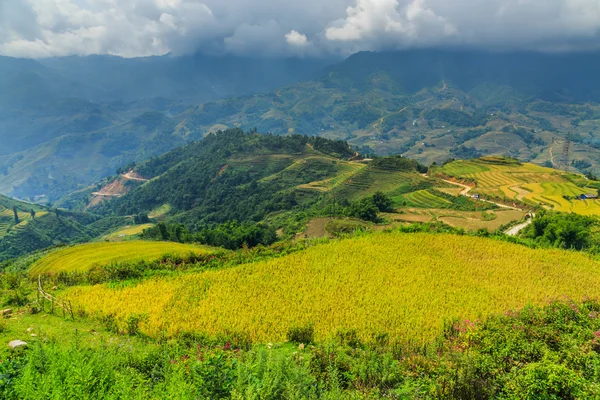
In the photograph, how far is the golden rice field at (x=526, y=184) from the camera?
213 feet

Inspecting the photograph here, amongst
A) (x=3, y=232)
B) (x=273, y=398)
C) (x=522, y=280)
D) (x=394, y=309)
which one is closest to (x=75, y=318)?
(x=273, y=398)

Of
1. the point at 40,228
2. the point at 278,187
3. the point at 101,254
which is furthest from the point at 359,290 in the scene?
the point at 40,228

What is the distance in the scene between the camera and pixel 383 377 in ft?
37.8

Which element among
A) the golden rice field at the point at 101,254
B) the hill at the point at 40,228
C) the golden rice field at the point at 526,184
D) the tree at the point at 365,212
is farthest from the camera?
the hill at the point at 40,228

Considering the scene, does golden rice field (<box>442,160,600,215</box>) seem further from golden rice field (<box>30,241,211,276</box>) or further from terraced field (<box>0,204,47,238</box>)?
terraced field (<box>0,204,47,238</box>)

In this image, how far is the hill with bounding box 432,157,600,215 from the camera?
66.1m

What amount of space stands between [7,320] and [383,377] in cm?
1738

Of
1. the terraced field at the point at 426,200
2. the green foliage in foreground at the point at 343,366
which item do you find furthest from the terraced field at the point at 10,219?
the green foliage in foreground at the point at 343,366

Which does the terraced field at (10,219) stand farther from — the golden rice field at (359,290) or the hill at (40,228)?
the golden rice field at (359,290)

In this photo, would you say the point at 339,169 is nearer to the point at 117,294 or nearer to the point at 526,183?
the point at 526,183

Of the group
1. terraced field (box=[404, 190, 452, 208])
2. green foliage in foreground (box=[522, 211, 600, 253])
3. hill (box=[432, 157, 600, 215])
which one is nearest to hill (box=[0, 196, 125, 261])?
terraced field (box=[404, 190, 452, 208])

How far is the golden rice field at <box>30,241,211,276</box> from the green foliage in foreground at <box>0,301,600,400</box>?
1904 cm

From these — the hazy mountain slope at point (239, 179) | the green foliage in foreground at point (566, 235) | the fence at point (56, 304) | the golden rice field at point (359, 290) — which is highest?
the fence at point (56, 304)

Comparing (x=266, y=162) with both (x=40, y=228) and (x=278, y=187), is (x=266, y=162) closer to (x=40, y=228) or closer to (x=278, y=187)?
(x=278, y=187)
